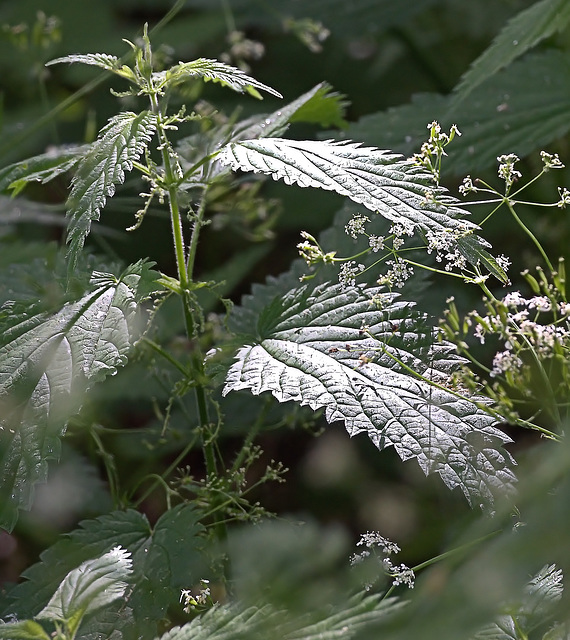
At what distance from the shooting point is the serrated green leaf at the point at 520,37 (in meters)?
1.07

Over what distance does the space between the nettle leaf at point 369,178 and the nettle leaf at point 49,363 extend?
0.18 meters

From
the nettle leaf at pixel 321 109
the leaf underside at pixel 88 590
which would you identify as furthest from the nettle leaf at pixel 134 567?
the nettle leaf at pixel 321 109

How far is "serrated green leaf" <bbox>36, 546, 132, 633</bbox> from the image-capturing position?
0.61 metres

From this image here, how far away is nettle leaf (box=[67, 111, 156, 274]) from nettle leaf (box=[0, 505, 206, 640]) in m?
0.31

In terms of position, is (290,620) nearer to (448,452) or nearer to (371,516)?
(448,452)

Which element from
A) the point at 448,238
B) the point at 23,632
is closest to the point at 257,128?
the point at 448,238

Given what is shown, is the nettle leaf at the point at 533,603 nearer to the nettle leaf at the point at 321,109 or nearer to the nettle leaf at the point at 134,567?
the nettle leaf at the point at 134,567

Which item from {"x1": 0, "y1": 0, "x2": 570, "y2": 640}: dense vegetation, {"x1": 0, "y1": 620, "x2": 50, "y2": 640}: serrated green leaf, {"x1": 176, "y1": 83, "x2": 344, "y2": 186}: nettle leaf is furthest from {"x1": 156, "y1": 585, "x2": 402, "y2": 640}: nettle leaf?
{"x1": 176, "y1": 83, "x2": 344, "y2": 186}: nettle leaf

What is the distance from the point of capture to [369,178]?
30.7 inches

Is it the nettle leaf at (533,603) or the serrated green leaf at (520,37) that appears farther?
the serrated green leaf at (520,37)

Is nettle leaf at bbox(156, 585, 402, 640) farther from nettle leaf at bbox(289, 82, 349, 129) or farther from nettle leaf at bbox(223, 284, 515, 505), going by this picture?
nettle leaf at bbox(289, 82, 349, 129)

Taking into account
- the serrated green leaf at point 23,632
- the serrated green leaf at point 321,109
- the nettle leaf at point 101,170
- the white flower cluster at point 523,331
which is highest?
the serrated green leaf at point 321,109

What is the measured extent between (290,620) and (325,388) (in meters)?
0.26

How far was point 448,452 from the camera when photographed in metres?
0.72
